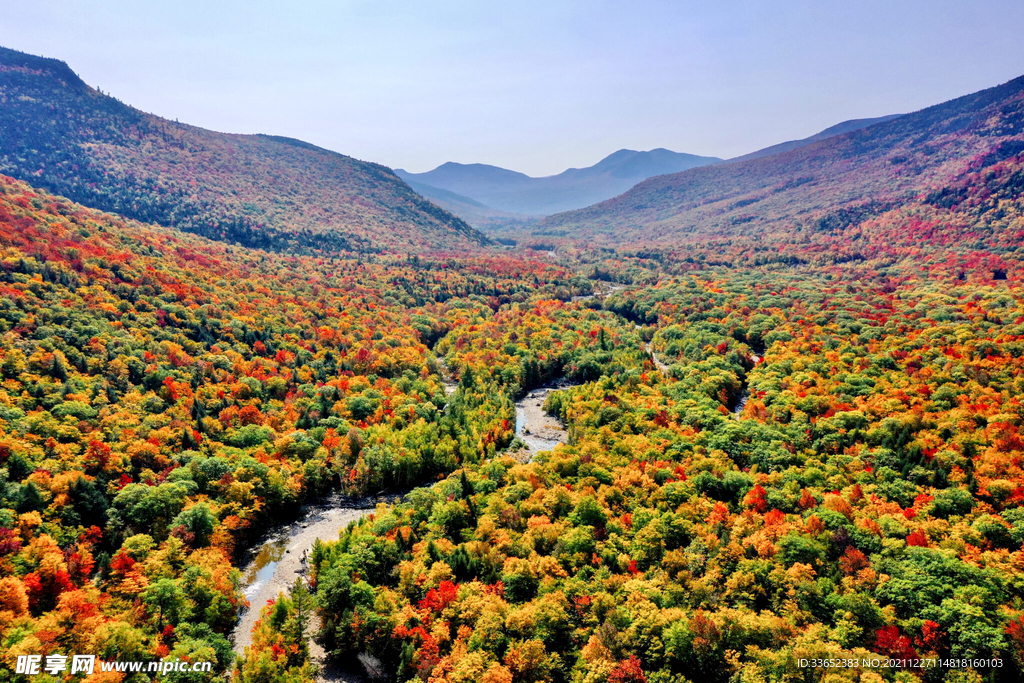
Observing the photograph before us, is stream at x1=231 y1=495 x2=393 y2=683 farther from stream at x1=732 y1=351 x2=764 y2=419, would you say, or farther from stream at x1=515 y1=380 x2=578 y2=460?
stream at x1=732 y1=351 x2=764 y2=419

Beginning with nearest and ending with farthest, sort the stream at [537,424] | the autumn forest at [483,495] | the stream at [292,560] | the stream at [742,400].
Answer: the autumn forest at [483,495] < the stream at [292,560] < the stream at [537,424] < the stream at [742,400]

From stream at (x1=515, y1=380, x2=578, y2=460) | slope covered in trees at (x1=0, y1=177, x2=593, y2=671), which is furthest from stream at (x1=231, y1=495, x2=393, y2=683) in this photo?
stream at (x1=515, y1=380, x2=578, y2=460)

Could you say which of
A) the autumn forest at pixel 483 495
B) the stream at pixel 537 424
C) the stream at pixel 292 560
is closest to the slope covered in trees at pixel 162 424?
the autumn forest at pixel 483 495

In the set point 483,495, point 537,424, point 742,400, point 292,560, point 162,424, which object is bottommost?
point 292,560

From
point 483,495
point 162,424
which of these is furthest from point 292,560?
point 162,424

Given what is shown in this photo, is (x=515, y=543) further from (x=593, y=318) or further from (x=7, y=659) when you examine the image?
(x=593, y=318)

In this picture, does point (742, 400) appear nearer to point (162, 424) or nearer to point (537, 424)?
point (537, 424)

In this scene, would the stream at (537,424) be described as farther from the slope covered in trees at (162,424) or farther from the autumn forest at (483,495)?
the slope covered in trees at (162,424)

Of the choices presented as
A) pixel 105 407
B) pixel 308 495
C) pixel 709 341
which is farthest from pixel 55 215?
pixel 709 341

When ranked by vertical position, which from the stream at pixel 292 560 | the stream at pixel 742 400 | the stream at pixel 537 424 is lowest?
the stream at pixel 292 560

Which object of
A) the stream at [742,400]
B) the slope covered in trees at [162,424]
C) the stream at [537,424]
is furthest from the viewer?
the stream at [742,400]

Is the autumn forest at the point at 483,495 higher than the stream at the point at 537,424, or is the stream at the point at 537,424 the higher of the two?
the autumn forest at the point at 483,495
